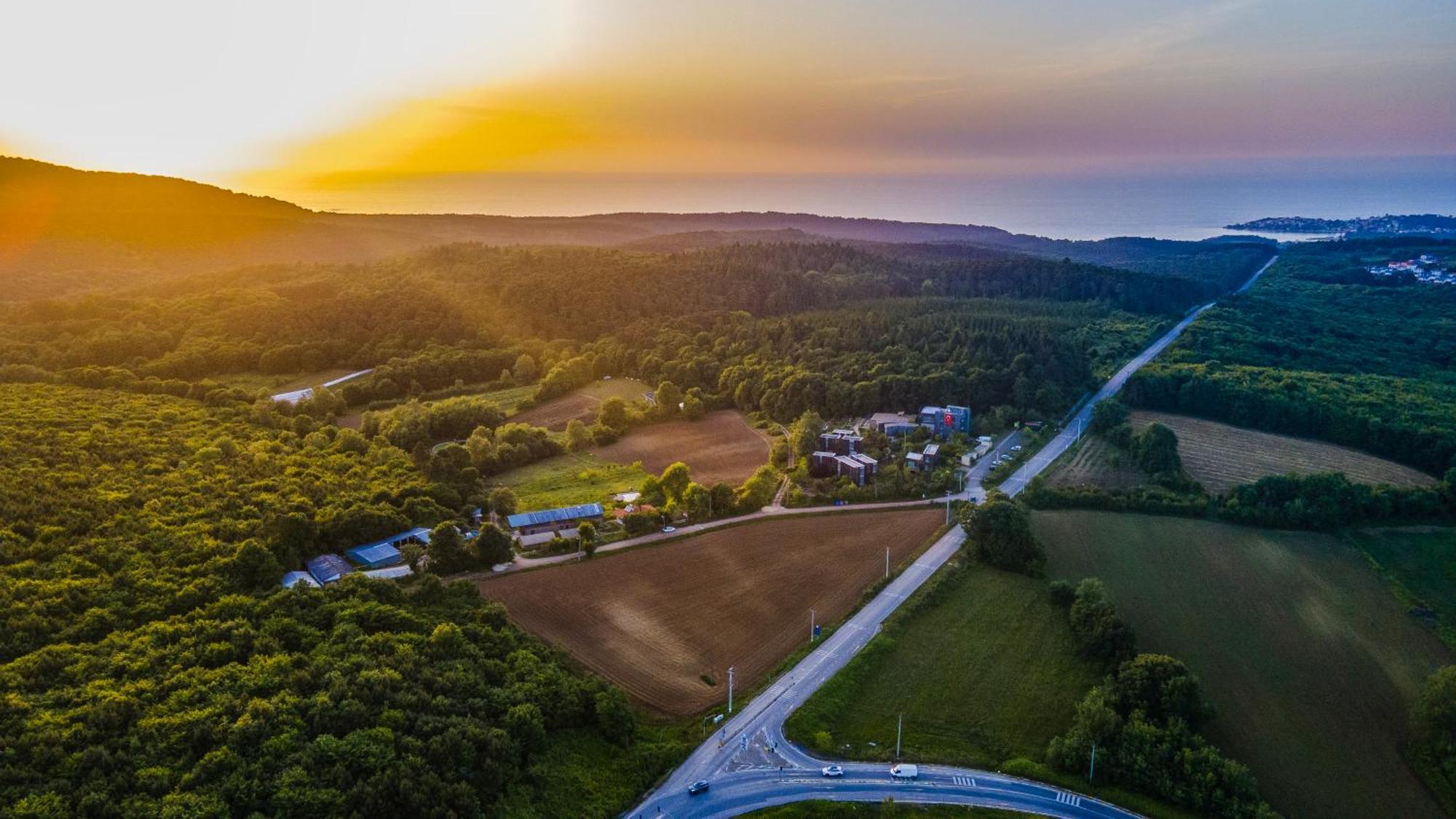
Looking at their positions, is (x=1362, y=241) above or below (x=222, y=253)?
above

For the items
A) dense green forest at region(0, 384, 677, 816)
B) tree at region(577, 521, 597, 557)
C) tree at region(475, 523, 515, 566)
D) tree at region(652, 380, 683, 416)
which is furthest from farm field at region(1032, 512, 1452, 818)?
tree at region(652, 380, 683, 416)

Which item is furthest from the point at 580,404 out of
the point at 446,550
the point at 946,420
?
the point at 446,550

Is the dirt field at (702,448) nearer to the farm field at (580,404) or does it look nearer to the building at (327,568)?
the farm field at (580,404)

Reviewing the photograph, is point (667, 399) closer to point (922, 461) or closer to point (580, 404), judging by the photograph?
point (580, 404)

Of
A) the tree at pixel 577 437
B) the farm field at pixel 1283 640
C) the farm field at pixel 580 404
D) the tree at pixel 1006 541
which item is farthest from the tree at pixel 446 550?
the farm field at pixel 1283 640

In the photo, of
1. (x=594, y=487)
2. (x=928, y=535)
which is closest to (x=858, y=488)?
(x=928, y=535)

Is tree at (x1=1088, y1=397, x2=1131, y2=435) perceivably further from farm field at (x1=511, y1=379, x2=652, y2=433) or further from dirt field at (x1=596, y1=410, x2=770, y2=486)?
farm field at (x1=511, y1=379, x2=652, y2=433)

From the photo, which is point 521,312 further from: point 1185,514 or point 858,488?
point 1185,514
